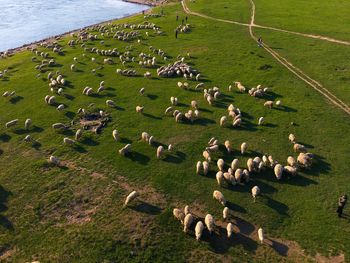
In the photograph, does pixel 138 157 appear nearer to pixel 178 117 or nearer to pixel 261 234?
pixel 178 117

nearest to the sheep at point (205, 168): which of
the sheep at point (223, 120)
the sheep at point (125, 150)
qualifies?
the sheep at point (125, 150)

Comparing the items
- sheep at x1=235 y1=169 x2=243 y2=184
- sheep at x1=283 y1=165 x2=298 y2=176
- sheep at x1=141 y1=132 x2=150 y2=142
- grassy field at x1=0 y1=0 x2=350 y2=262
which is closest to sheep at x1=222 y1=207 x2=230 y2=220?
grassy field at x1=0 y1=0 x2=350 y2=262

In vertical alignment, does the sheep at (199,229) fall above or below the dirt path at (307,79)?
below

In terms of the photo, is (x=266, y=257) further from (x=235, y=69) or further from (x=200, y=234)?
(x=235, y=69)

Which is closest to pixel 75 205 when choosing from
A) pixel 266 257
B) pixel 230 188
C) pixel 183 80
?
pixel 230 188

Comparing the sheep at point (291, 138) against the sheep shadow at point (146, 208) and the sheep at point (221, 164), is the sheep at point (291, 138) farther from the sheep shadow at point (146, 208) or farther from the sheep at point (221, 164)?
the sheep shadow at point (146, 208)

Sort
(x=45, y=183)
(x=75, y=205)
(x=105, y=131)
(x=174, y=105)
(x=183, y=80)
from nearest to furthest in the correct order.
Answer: (x=75, y=205) < (x=45, y=183) < (x=105, y=131) < (x=174, y=105) < (x=183, y=80)

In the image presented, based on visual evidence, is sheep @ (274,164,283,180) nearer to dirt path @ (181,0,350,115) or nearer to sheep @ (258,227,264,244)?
sheep @ (258,227,264,244)
